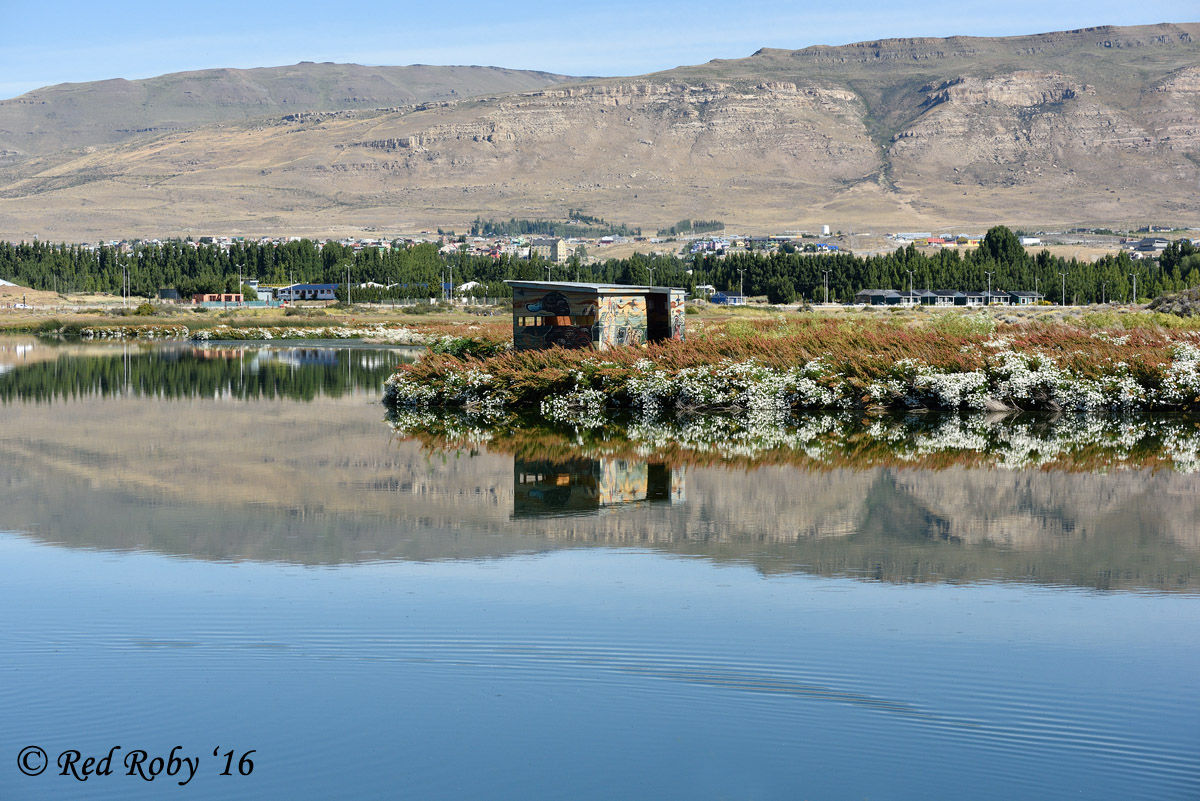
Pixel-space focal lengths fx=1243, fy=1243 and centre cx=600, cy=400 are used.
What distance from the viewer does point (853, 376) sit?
83.1ft

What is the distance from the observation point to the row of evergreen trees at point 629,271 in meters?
109

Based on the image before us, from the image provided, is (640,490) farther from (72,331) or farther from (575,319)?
(72,331)

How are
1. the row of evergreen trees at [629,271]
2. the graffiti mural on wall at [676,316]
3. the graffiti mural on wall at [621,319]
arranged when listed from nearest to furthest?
the graffiti mural on wall at [621,319]
the graffiti mural on wall at [676,316]
the row of evergreen trees at [629,271]

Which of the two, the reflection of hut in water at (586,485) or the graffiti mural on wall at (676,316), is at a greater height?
the graffiti mural on wall at (676,316)

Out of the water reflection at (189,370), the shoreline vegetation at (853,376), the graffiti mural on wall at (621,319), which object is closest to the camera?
the shoreline vegetation at (853,376)

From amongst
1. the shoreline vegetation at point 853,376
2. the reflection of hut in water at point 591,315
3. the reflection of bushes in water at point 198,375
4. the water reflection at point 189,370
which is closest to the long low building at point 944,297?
the water reflection at point 189,370

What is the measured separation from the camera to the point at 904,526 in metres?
12.4

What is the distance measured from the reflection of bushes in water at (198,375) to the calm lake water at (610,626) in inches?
550

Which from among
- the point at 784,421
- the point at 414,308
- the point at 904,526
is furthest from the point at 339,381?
the point at 414,308

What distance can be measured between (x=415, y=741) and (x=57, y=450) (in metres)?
14.4

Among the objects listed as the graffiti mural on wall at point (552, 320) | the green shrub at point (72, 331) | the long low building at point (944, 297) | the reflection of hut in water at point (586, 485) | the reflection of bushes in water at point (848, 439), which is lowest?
the green shrub at point (72, 331)

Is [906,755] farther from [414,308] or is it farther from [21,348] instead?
[414,308]

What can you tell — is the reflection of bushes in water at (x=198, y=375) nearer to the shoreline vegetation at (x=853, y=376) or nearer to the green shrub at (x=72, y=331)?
the shoreline vegetation at (x=853, y=376)

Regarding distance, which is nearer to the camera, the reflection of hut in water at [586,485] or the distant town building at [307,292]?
the reflection of hut in water at [586,485]
